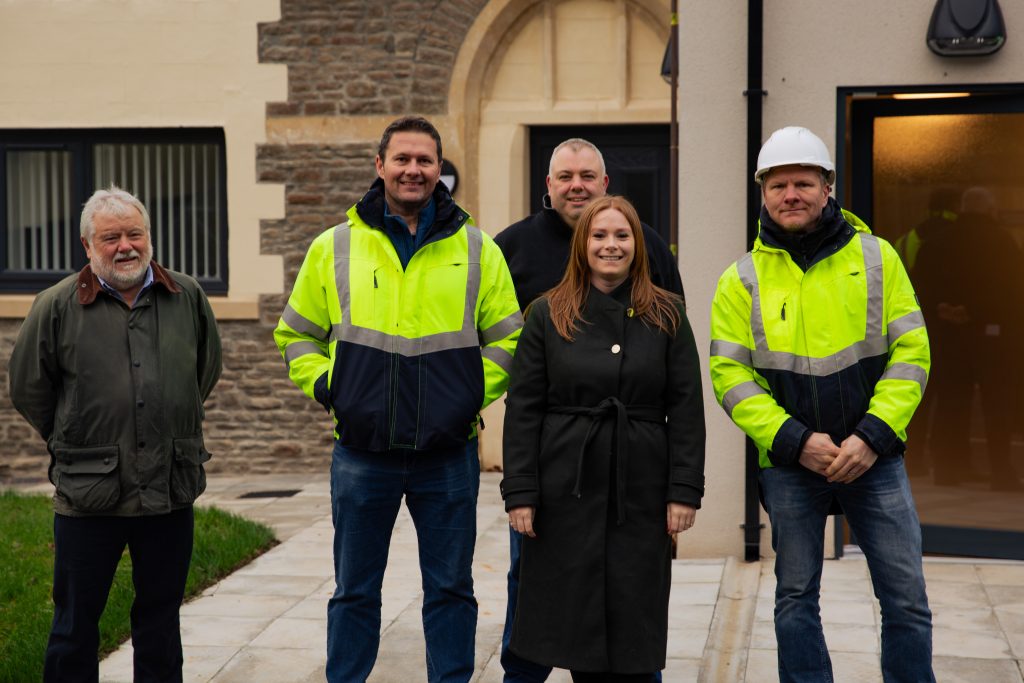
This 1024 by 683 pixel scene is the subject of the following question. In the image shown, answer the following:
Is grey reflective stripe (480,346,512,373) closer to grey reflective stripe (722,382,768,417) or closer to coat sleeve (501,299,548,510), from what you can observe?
coat sleeve (501,299,548,510)

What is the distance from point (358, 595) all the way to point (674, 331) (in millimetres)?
1405

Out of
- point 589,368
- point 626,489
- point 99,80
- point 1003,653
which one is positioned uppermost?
point 99,80

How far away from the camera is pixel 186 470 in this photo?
15.2 ft

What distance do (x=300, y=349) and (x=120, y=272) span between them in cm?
64

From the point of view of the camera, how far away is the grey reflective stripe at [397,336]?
4.57 m

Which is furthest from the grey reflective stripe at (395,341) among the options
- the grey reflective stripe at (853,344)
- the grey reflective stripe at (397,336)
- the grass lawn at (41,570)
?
the grass lawn at (41,570)

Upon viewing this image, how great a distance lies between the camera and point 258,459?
36.4ft

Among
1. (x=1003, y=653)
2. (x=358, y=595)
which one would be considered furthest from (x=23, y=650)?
(x=1003, y=653)

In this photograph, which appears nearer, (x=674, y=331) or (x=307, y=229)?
(x=674, y=331)

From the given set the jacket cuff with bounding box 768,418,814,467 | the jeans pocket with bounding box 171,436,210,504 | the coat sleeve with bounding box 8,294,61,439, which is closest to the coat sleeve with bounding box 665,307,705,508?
the jacket cuff with bounding box 768,418,814,467

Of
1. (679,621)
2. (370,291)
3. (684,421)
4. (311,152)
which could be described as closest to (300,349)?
(370,291)

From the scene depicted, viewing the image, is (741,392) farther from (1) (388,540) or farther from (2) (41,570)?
(2) (41,570)

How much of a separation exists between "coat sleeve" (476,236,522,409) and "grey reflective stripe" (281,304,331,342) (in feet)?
1.78

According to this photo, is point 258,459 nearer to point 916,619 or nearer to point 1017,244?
point 1017,244
